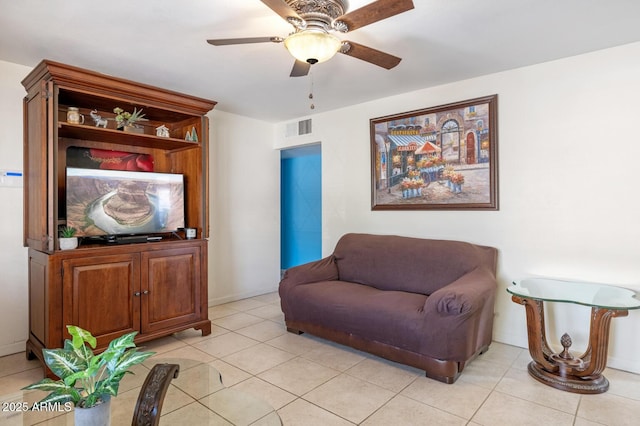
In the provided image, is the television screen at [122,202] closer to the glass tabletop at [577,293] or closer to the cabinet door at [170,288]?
the cabinet door at [170,288]

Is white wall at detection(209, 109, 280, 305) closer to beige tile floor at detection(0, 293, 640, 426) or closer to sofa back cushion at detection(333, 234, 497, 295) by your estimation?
beige tile floor at detection(0, 293, 640, 426)

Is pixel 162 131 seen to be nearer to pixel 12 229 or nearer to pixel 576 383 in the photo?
pixel 12 229

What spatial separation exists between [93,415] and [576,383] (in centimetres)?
273

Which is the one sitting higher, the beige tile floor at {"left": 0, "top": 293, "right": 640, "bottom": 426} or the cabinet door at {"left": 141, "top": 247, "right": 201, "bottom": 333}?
the cabinet door at {"left": 141, "top": 247, "right": 201, "bottom": 333}

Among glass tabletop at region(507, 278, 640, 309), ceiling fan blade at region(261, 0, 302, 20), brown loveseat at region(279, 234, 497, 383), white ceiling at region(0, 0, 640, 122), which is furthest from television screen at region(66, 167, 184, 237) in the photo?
glass tabletop at region(507, 278, 640, 309)

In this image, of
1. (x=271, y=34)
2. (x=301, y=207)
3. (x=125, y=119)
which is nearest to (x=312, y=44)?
(x=271, y=34)

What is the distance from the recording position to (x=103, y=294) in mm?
2727

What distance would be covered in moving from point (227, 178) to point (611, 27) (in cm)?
387

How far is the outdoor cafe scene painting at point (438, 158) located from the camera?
3.20 m

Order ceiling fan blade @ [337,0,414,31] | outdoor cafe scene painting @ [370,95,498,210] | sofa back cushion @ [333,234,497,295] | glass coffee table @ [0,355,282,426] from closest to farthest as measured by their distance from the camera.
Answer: glass coffee table @ [0,355,282,426] → ceiling fan blade @ [337,0,414,31] → sofa back cushion @ [333,234,497,295] → outdoor cafe scene painting @ [370,95,498,210]

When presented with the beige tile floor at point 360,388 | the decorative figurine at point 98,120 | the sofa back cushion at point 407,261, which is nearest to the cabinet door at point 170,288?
the beige tile floor at point 360,388

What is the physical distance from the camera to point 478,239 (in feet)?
10.8

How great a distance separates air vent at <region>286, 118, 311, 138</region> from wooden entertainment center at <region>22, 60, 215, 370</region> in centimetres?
158

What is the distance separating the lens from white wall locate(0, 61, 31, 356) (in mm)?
2890
